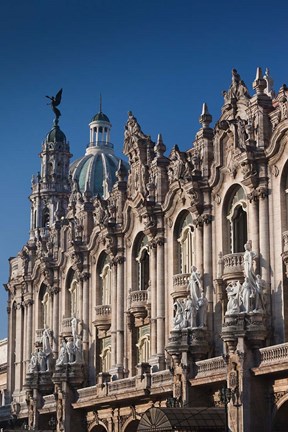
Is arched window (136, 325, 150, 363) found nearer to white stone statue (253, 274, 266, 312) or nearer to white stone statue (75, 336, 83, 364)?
white stone statue (75, 336, 83, 364)

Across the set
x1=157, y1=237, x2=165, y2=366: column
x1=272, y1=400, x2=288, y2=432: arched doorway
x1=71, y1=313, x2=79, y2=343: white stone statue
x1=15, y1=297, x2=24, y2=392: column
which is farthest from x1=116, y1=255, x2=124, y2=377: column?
x1=15, y1=297, x2=24, y2=392: column

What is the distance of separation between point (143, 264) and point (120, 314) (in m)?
3.46

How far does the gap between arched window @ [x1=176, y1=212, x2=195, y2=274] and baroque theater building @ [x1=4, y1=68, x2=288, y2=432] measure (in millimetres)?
107

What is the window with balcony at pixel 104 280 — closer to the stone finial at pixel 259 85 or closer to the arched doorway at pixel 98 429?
the arched doorway at pixel 98 429

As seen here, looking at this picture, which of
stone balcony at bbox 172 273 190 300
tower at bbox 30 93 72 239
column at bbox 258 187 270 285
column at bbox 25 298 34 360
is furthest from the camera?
tower at bbox 30 93 72 239

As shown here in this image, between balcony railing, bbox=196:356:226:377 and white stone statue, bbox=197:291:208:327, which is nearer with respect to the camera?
balcony railing, bbox=196:356:226:377

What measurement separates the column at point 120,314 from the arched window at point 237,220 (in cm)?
1222

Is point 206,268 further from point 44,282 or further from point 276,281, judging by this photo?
point 44,282

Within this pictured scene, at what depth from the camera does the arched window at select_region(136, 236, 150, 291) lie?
61.9 metres

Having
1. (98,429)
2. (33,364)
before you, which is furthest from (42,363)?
(98,429)

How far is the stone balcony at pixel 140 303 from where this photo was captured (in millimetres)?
60594

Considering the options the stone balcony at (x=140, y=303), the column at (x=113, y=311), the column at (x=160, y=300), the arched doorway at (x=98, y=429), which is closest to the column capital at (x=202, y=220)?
the column at (x=160, y=300)

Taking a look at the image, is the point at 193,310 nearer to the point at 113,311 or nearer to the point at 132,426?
the point at 132,426

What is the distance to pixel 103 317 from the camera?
65188 millimetres
